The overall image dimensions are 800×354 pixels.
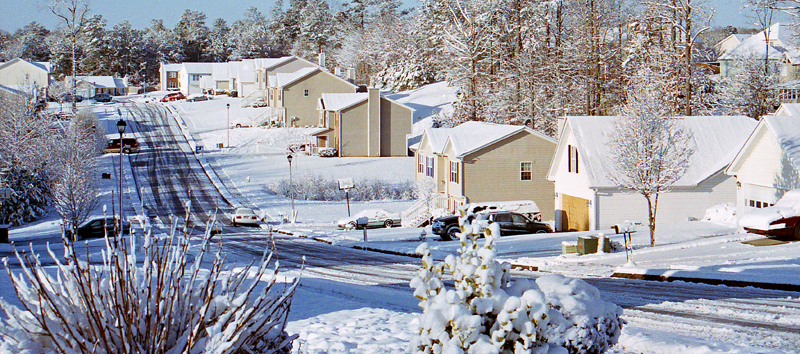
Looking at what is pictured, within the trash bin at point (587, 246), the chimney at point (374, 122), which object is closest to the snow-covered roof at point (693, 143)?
the trash bin at point (587, 246)

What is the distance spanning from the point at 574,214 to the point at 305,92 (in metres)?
52.7

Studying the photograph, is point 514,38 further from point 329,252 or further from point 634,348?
point 634,348

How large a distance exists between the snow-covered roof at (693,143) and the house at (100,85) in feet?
332

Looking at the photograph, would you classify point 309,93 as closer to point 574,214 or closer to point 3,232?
point 574,214

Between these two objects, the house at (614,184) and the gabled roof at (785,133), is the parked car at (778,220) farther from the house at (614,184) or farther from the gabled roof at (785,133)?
the house at (614,184)

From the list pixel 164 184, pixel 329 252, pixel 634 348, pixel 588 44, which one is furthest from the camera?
pixel 164 184

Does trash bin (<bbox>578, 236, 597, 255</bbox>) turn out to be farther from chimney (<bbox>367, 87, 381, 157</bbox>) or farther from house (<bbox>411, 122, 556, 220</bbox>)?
chimney (<bbox>367, 87, 381, 157</bbox>)

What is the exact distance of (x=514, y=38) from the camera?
61438 mm

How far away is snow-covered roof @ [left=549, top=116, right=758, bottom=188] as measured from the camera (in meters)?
32.9

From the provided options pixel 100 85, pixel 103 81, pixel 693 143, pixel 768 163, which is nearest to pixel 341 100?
pixel 693 143

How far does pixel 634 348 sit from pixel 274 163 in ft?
188

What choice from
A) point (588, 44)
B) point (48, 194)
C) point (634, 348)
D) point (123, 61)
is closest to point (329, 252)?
point (634, 348)

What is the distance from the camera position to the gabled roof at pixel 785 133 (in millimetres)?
26266

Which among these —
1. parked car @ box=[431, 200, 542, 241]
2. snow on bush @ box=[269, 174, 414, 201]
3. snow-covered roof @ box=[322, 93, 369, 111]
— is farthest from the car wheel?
snow-covered roof @ box=[322, 93, 369, 111]
